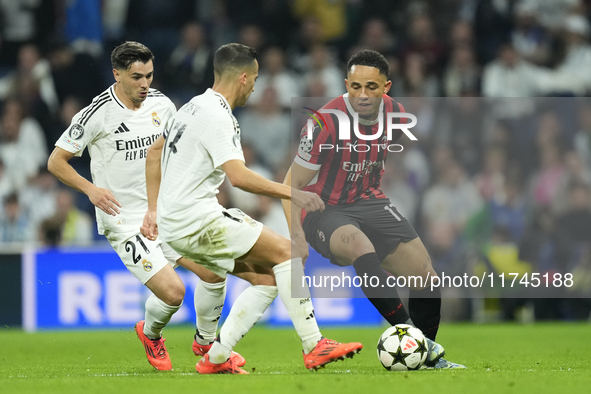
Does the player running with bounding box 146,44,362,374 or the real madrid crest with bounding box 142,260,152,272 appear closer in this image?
the player running with bounding box 146,44,362,374

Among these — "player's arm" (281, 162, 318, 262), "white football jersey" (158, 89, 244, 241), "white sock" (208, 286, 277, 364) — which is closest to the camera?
"white football jersey" (158, 89, 244, 241)

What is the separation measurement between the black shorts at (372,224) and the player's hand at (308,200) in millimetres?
1119

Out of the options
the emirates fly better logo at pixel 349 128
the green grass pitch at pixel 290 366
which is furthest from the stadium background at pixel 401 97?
the emirates fly better logo at pixel 349 128

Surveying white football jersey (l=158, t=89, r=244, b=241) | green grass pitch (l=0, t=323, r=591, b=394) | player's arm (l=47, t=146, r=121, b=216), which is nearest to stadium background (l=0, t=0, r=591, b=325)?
green grass pitch (l=0, t=323, r=591, b=394)

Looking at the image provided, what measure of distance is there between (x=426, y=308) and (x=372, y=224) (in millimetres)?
719

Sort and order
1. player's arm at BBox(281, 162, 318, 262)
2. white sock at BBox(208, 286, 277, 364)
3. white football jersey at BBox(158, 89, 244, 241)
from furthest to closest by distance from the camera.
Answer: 1. player's arm at BBox(281, 162, 318, 262)
2. white sock at BBox(208, 286, 277, 364)
3. white football jersey at BBox(158, 89, 244, 241)

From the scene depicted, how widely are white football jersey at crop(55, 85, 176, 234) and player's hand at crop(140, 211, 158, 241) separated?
39cm

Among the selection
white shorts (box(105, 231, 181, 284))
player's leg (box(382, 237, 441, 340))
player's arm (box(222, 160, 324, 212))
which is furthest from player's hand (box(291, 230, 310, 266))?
white shorts (box(105, 231, 181, 284))

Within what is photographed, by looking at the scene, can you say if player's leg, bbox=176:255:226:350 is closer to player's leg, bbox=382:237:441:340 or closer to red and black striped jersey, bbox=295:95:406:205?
red and black striped jersey, bbox=295:95:406:205

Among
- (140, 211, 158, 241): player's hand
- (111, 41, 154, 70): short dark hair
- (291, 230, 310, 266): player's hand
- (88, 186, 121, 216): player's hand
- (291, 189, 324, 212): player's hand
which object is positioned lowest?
(291, 230, 310, 266): player's hand

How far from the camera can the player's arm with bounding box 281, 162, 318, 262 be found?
5484mm

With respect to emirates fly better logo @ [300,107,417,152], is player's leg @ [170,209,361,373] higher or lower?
lower

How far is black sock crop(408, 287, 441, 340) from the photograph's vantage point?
607 centimetres

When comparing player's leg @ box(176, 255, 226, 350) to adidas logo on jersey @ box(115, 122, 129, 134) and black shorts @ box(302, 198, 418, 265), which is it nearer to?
Result: black shorts @ box(302, 198, 418, 265)
